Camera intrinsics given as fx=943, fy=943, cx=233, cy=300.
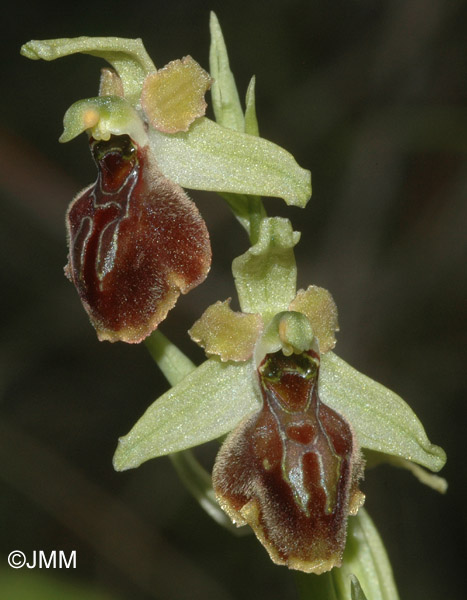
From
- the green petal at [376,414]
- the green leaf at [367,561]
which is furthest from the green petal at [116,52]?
the green leaf at [367,561]

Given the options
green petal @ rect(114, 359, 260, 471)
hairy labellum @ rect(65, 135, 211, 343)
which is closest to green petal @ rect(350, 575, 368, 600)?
green petal @ rect(114, 359, 260, 471)

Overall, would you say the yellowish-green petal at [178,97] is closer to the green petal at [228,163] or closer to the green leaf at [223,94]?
the green petal at [228,163]

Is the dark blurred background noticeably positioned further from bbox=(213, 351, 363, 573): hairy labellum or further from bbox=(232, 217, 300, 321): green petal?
bbox=(213, 351, 363, 573): hairy labellum

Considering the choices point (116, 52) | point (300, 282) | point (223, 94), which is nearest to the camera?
point (116, 52)

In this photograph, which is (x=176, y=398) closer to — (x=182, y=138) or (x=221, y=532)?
(x=182, y=138)

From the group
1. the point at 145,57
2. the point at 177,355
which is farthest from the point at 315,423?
the point at 145,57

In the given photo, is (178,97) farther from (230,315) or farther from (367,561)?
(367,561)

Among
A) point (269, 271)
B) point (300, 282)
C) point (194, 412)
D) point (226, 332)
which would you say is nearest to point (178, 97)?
point (269, 271)
